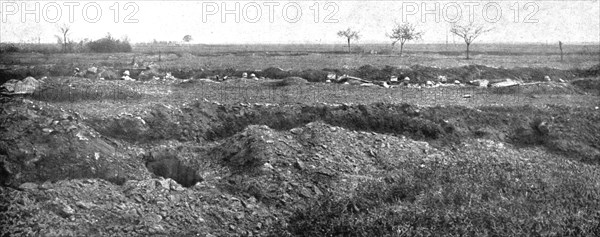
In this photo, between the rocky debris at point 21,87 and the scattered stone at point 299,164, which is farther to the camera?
the rocky debris at point 21,87

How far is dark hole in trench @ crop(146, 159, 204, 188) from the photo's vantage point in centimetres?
911

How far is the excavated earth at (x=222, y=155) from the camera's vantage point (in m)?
6.97

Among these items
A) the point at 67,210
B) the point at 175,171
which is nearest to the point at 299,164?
the point at 175,171

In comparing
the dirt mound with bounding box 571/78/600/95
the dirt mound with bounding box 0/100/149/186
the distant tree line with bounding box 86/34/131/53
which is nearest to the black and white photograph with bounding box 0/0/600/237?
the dirt mound with bounding box 0/100/149/186

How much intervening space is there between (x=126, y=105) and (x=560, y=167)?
1035 centimetres

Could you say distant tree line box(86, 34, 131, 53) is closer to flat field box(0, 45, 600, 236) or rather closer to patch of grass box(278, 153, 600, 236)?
flat field box(0, 45, 600, 236)

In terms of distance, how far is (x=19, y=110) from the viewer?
865cm

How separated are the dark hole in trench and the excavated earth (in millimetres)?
20

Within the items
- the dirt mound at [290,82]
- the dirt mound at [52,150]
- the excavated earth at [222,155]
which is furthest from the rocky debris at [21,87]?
the dirt mound at [290,82]

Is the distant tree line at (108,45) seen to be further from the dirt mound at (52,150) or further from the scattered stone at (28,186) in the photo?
the scattered stone at (28,186)

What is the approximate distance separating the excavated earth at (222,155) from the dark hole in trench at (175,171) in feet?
0.07

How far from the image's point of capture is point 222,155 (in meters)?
9.66

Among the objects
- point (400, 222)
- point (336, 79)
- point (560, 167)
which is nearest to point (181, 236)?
point (400, 222)

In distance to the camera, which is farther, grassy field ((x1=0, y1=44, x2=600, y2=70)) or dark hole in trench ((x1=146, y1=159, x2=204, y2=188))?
grassy field ((x1=0, y1=44, x2=600, y2=70))
